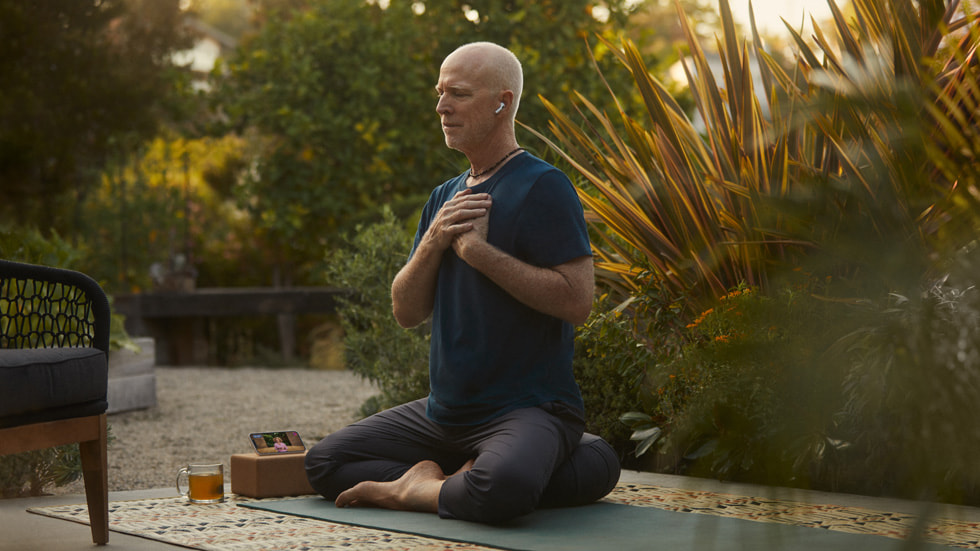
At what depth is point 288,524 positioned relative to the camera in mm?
2814

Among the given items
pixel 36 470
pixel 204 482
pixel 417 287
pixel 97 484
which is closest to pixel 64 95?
pixel 36 470

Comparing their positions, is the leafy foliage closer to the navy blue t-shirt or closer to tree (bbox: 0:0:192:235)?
the navy blue t-shirt

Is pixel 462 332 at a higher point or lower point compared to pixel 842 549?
higher

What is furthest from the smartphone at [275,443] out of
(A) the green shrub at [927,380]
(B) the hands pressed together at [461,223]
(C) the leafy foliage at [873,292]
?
(A) the green shrub at [927,380]

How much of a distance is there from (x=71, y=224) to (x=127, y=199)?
86 cm

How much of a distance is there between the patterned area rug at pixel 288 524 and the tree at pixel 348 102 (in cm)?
589

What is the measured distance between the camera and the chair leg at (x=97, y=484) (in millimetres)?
2531

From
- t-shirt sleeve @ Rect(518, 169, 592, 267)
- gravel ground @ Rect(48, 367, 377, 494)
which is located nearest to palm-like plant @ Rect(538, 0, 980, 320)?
t-shirt sleeve @ Rect(518, 169, 592, 267)

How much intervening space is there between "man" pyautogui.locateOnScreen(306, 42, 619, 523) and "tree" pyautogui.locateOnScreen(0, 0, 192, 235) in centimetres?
693

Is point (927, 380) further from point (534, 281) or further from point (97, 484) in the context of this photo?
point (97, 484)

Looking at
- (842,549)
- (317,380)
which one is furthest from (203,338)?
(842,549)

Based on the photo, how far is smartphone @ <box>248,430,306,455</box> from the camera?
3.38 meters

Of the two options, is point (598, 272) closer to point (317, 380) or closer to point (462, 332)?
point (462, 332)

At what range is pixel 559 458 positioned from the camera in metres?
2.97
